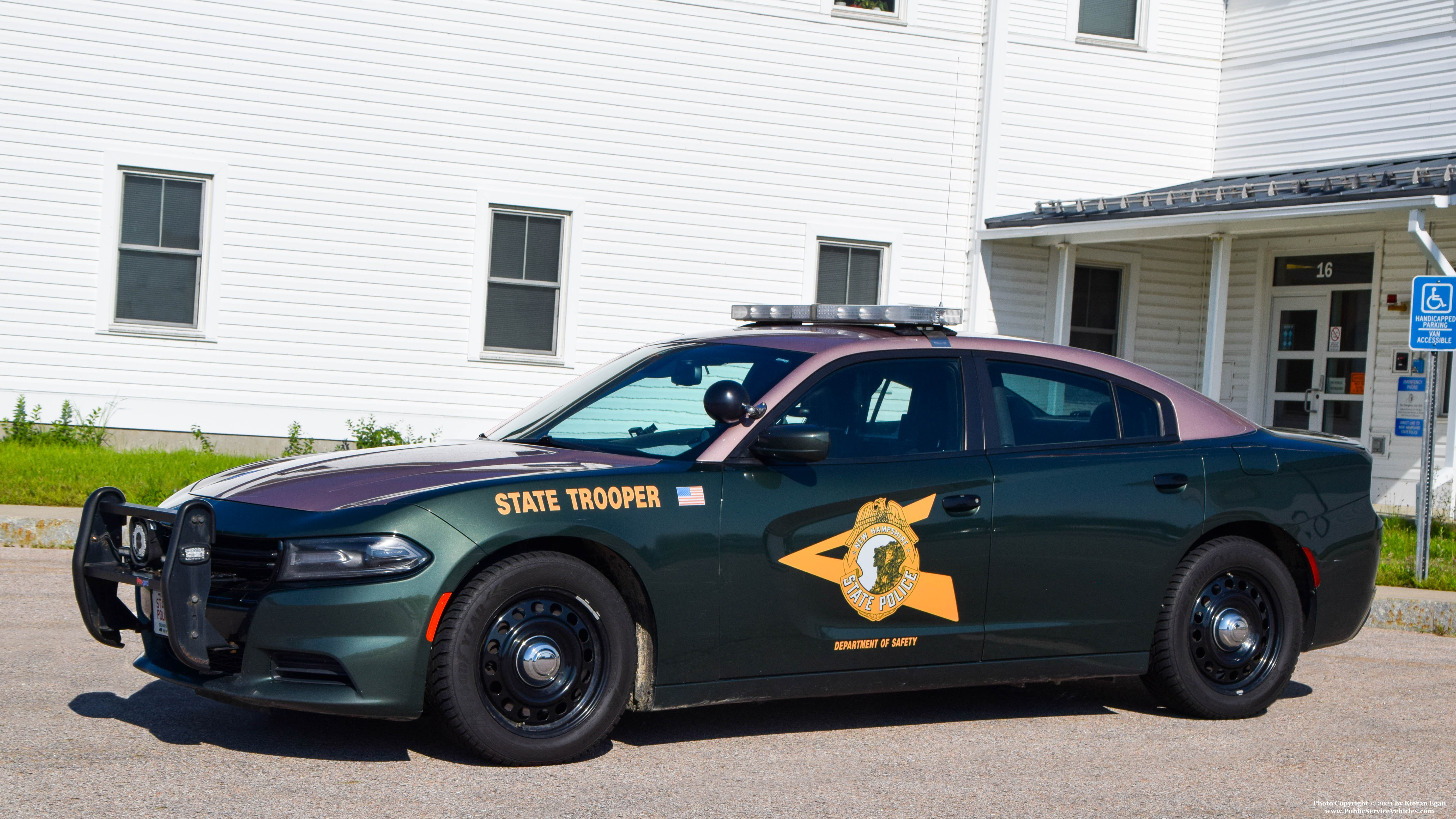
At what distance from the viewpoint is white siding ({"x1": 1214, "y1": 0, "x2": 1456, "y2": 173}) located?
1512cm

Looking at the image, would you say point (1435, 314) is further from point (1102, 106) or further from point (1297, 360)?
point (1102, 106)

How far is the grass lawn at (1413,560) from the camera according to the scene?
10062 millimetres

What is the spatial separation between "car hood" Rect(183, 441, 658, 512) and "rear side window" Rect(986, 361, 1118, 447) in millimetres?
1546

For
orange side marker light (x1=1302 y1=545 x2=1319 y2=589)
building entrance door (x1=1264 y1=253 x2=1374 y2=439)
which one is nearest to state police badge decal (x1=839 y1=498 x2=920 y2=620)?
orange side marker light (x1=1302 y1=545 x2=1319 y2=589)

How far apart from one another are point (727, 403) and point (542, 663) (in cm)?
113

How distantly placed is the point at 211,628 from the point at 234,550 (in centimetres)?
26

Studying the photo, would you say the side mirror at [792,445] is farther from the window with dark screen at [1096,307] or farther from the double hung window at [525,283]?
the window with dark screen at [1096,307]

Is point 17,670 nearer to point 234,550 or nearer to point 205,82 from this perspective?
point 234,550

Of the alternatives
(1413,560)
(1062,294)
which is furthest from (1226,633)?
(1062,294)

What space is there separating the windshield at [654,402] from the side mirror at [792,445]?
175 mm

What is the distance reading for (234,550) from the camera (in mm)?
4586

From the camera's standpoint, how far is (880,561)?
529 cm

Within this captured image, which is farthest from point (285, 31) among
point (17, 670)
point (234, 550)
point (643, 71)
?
point (234, 550)

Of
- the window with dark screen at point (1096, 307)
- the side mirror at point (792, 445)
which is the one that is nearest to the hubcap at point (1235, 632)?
the side mirror at point (792, 445)
